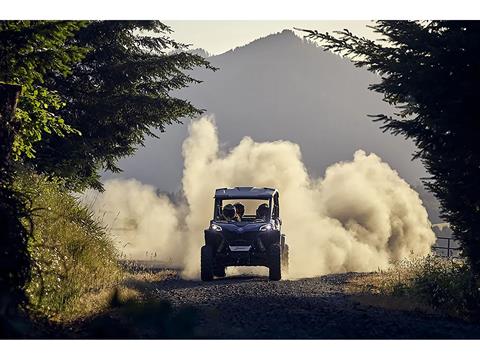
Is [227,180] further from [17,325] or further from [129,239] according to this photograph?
[17,325]

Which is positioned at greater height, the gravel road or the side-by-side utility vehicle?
the side-by-side utility vehicle

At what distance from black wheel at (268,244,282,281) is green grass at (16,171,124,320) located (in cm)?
402

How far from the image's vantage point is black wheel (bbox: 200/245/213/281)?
774 inches

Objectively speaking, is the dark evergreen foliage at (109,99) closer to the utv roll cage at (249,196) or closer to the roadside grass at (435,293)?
the utv roll cage at (249,196)

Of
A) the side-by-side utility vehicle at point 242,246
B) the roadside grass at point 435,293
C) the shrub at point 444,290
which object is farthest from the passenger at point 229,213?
the shrub at point 444,290

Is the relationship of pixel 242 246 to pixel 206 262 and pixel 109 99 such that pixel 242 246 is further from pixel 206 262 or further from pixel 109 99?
pixel 109 99

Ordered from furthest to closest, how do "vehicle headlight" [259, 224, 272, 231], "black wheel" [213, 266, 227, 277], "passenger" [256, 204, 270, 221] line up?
"passenger" [256, 204, 270, 221] → "black wheel" [213, 266, 227, 277] → "vehicle headlight" [259, 224, 272, 231]

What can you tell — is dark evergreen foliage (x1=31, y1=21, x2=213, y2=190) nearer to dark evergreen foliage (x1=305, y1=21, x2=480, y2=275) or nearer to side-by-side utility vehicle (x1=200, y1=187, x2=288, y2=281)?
side-by-side utility vehicle (x1=200, y1=187, x2=288, y2=281)

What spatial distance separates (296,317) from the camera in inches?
506

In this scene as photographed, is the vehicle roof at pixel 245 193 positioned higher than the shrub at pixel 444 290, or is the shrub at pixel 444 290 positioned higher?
the vehicle roof at pixel 245 193

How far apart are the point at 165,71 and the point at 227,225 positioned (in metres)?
6.11

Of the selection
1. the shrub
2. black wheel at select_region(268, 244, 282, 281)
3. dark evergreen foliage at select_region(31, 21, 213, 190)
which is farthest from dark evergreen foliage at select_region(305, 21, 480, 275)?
dark evergreen foliage at select_region(31, 21, 213, 190)

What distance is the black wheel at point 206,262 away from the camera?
1966 cm

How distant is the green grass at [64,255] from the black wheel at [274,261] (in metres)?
4.02
